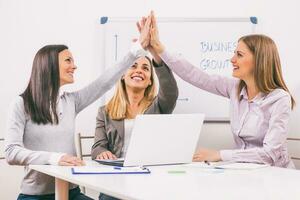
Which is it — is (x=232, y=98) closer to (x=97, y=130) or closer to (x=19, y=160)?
(x=97, y=130)

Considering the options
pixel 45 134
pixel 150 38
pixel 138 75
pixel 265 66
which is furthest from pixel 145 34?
pixel 45 134

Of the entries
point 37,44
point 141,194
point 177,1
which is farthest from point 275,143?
point 37,44

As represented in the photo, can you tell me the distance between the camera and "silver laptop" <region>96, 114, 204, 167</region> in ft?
5.95

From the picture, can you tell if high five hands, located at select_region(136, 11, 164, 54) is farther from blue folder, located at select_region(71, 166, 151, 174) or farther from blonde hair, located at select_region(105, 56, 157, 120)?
blue folder, located at select_region(71, 166, 151, 174)

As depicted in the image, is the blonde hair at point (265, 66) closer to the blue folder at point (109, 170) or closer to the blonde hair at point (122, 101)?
the blonde hair at point (122, 101)

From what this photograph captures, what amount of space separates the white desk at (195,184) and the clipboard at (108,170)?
0.03 m

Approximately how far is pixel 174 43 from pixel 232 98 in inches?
25.6

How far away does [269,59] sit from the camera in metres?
2.37

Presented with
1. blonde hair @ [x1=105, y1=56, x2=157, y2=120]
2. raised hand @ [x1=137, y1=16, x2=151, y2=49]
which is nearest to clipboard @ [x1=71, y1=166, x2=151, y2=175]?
blonde hair @ [x1=105, y1=56, x2=157, y2=120]

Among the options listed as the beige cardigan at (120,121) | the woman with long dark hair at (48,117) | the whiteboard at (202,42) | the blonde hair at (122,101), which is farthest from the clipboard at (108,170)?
the whiteboard at (202,42)

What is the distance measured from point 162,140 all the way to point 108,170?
10.6 inches

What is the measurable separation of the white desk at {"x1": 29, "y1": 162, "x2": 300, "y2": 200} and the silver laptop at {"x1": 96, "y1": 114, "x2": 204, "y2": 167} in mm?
80

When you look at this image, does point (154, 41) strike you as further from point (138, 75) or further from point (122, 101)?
point (122, 101)

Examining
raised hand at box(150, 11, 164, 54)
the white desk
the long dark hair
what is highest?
raised hand at box(150, 11, 164, 54)
